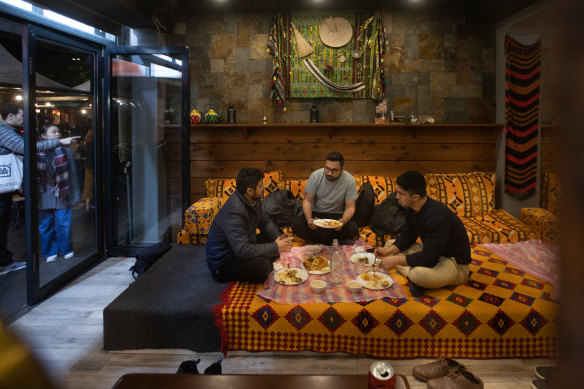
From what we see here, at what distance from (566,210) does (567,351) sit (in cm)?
11

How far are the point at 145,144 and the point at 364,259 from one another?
3121mm

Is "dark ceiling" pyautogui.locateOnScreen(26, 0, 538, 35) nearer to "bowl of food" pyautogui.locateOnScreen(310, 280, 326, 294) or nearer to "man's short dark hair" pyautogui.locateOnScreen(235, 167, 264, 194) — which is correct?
"man's short dark hair" pyautogui.locateOnScreen(235, 167, 264, 194)

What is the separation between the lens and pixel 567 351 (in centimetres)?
29

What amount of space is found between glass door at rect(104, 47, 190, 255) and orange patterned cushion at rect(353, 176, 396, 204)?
2.05 m

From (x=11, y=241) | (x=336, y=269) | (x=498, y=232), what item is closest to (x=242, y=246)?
(x=336, y=269)

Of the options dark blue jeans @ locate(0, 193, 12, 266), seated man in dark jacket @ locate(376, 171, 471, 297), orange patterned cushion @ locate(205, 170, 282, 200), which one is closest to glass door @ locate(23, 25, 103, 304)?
dark blue jeans @ locate(0, 193, 12, 266)

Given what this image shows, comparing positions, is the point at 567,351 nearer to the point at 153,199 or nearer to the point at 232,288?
the point at 232,288

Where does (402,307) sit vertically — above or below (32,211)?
below

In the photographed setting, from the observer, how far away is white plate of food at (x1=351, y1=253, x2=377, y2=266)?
3043 millimetres

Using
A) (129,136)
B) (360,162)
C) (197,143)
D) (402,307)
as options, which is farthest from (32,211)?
(360,162)

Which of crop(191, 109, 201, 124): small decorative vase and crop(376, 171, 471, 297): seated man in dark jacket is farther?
crop(191, 109, 201, 124): small decorative vase

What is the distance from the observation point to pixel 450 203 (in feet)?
13.9

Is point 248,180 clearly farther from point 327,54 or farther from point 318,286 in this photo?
point 327,54

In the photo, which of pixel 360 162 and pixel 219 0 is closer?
pixel 219 0
